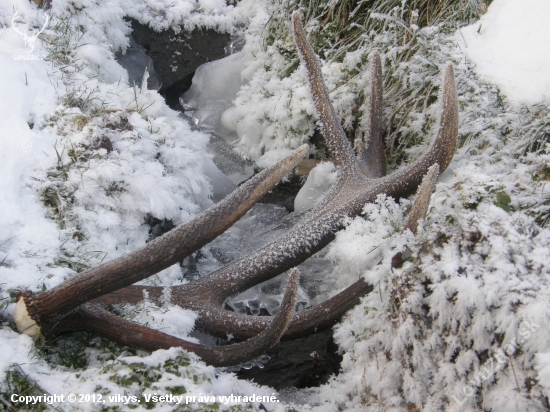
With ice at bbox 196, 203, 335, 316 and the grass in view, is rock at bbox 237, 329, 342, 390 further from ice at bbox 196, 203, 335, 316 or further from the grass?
the grass

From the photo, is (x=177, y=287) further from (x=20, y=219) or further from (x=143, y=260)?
(x=20, y=219)

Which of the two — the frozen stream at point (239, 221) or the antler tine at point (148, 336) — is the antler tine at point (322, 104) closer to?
the frozen stream at point (239, 221)

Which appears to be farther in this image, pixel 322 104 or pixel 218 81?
pixel 218 81

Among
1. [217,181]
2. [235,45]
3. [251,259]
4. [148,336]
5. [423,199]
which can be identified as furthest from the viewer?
[235,45]

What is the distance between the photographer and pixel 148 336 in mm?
1885

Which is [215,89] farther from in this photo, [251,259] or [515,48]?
[515,48]

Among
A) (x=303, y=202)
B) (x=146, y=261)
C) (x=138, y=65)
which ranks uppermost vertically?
(x=138, y=65)

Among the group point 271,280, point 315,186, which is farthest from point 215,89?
point 271,280

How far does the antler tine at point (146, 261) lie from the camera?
66.3 inches

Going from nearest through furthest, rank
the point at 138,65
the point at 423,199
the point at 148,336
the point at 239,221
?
the point at 423,199
the point at 148,336
the point at 239,221
the point at 138,65

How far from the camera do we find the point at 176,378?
170cm

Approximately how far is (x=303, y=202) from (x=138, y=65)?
6.44ft

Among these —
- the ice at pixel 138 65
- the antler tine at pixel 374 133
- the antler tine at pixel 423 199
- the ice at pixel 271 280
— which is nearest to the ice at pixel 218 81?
the ice at pixel 138 65

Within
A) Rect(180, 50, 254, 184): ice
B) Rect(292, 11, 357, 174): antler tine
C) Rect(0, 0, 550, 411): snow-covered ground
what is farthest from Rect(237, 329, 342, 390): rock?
Rect(180, 50, 254, 184): ice
